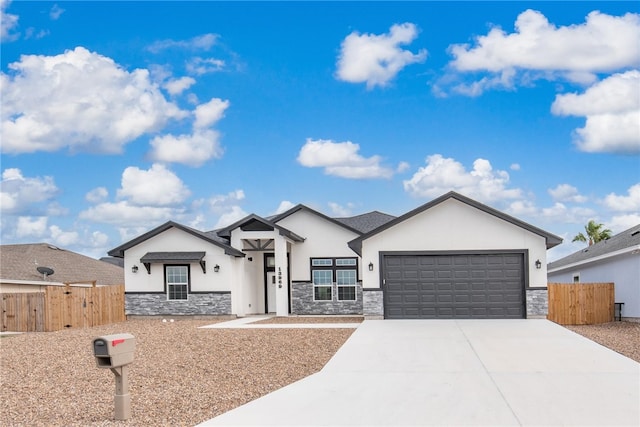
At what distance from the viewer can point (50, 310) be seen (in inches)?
909

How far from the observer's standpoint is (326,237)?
90.7ft

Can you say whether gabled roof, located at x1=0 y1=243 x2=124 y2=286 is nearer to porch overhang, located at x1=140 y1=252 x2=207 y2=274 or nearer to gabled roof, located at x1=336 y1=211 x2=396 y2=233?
porch overhang, located at x1=140 y1=252 x2=207 y2=274

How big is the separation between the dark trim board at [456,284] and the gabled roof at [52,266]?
1714cm

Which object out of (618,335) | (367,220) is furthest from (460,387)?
(367,220)

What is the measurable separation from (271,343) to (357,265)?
1105cm

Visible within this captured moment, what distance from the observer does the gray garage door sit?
21344mm

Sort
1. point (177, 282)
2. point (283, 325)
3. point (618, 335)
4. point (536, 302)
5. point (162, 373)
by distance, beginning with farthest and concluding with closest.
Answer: point (177, 282) → point (283, 325) → point (536, 302) → point (618, 335) → point (162, 373)

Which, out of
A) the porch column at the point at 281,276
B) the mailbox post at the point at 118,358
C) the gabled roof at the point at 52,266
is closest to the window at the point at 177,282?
the porch column at the point at 281,276

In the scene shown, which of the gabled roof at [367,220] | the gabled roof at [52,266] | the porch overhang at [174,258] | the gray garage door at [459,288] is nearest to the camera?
the gray garage door at [459,288]

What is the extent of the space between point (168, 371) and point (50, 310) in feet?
39.7

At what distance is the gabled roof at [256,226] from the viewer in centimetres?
2611

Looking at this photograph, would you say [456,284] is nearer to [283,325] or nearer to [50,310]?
[283,325]

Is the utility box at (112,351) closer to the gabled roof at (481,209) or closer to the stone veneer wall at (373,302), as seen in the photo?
the stone veneer wall at (373,302)

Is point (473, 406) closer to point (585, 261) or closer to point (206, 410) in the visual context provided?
point (206, 410)
